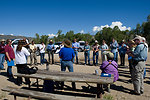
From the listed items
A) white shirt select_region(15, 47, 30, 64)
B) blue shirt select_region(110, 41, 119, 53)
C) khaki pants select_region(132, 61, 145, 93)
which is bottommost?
khaki pants select_region(132, 61, 145, 93)

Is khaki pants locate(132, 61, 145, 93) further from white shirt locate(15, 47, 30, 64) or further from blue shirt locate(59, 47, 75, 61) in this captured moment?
white shirt locate(15, 47, 30, 64)

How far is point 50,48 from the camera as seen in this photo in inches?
369

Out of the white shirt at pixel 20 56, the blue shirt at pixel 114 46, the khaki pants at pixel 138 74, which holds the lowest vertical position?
the khaki pants at pixel 138 74

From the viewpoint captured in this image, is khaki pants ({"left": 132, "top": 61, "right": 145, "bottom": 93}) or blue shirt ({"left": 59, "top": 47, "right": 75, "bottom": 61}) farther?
blue shirt ({"left": 59, "top": 47, "right": 75, "bottom": 61})

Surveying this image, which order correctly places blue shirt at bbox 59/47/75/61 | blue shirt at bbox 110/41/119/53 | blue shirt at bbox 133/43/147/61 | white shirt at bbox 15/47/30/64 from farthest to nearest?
blue shirt at bbox 110/41/119/53
white shirt at bbox 15/47/30/64
blue shirt at bbox 59/47/75/61
blue shirt at bbox 133/43/147/61

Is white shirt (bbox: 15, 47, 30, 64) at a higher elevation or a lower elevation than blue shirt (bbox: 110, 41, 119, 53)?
lower

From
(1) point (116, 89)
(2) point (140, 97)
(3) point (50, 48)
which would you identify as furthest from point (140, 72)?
(3) point (50, 48)

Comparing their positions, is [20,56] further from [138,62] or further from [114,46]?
[114,46]

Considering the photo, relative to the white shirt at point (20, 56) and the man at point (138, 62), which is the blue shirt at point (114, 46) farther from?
the white shirt at point (20, 56)

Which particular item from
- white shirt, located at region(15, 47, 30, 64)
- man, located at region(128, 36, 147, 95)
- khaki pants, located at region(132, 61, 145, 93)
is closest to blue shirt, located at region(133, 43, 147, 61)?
man, located at region(128, 36, 147, 95)

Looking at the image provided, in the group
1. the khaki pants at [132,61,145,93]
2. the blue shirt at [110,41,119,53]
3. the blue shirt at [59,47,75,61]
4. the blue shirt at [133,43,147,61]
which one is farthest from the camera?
the blue shirt at [110,41,119,53]

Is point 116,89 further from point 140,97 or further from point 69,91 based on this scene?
point 69,91

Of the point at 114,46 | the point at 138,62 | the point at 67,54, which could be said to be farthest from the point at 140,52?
the point at 114,46

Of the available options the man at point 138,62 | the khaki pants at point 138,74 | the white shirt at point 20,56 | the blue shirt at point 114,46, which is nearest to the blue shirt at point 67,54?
the white shirt at point 20,56
